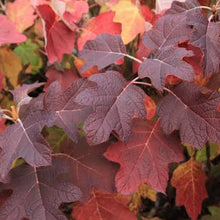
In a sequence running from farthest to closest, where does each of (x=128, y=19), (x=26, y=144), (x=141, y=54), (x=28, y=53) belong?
(x=28, y=53), (x=128, y=19), (x=141, y=54), (x=26, y=144)

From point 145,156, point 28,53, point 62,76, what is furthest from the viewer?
point 28,53

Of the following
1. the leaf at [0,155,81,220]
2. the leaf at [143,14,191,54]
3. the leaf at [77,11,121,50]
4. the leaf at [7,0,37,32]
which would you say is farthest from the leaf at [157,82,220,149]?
the leaf at [7,0,37,32]

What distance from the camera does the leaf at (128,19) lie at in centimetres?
101

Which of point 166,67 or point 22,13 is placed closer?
point 166,67

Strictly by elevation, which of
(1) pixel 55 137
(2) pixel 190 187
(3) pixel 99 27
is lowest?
(2) pixel 190 187

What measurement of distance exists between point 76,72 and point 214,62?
1.84ft

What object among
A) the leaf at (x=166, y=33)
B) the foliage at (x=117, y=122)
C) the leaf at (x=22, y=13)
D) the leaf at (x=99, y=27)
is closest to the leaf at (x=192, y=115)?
the foliage at (x=117, y=122)

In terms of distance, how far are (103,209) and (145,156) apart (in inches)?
7.5

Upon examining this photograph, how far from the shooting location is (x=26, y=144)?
699 mm

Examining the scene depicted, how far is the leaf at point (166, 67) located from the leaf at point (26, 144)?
0.73ft

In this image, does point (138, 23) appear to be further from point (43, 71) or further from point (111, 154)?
point (43, 71)

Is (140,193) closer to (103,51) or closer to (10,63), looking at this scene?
(103,51)

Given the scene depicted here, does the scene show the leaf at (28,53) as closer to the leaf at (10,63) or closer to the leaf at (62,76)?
the leaf at (10,63)

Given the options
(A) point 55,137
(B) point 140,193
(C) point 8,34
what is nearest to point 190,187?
(B) point 140,193
